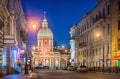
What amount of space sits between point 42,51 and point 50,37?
9.77 meters

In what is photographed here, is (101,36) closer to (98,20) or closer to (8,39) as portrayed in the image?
(98,20)

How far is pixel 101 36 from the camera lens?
6962cm

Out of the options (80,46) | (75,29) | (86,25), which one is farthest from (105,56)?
(75,29)

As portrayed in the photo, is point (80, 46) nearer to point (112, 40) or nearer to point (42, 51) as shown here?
point (112, 40)

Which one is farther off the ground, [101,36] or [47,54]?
[101,36]

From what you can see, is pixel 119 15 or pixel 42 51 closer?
pixel 119 15

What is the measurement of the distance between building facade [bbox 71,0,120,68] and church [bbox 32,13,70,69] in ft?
284

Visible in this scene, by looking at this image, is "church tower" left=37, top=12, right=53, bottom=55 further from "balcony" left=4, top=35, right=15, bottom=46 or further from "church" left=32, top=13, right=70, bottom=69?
"balcony" left=4, top=35, right=15, bottom=46

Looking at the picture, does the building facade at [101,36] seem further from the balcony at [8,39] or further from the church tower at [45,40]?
the church tower at [45,40]

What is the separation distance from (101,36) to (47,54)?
114334mm

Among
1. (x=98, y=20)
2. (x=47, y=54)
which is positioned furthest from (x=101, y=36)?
(x=47, y=54)

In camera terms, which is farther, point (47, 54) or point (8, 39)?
point (47, 54)

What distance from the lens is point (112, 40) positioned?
60938 millimetres

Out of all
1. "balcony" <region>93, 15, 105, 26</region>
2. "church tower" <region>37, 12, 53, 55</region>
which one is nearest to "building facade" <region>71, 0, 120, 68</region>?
"balcony" <region>93, 15, 105, 26</region>
